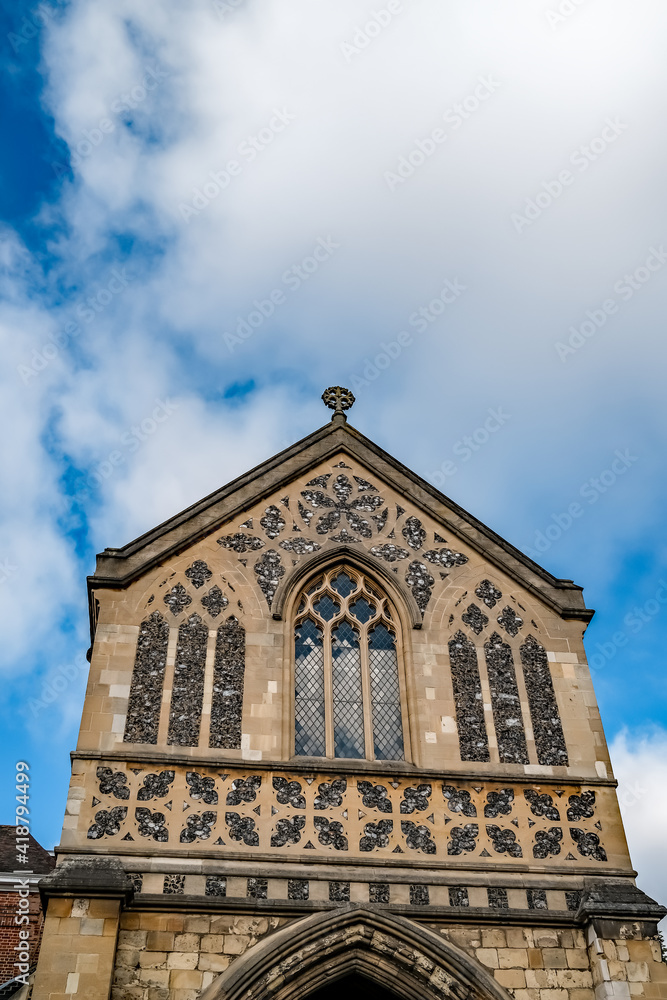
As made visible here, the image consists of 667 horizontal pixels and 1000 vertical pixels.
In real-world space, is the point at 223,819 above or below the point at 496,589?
below

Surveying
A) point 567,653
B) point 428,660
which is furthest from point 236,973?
point 567,653

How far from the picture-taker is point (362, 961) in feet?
34.2

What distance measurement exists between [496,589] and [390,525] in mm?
1720

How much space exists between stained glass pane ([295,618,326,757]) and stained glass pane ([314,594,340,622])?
0.60 ft

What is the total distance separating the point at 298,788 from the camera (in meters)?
11.4

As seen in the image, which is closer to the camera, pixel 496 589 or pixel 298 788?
pixel 298 788

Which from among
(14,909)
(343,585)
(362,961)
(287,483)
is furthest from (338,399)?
(14,909)

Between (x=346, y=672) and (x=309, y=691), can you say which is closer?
(x=309, y=691)

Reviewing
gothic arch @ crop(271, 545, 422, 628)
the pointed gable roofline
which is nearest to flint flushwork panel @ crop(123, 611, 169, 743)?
the pointed gable roofline

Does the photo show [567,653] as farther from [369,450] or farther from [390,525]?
[369,450]

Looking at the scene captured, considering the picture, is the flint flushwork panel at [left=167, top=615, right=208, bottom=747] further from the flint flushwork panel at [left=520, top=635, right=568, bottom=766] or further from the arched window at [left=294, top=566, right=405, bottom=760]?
the flint flushwork panel at [left=520, top=635, right=568, bottom=766]

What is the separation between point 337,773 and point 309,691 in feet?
→ 4.37

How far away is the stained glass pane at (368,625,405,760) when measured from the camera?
12.2 metres

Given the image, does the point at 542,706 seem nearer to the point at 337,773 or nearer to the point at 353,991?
the point at 337,773
